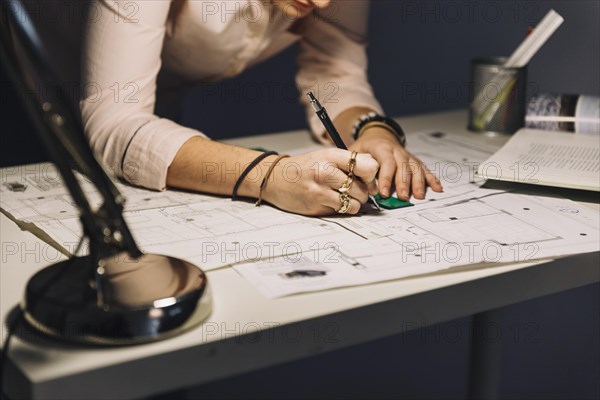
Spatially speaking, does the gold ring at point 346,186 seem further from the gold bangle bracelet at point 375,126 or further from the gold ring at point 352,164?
the gold bangle bracelet at point 375,126

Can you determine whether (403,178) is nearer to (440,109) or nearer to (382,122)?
(382,122)

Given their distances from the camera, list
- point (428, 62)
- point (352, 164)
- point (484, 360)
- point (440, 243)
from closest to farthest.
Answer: point (440, 243) < point (352, 164) < point (484, 360) < point (428, 62)

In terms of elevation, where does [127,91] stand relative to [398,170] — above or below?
above

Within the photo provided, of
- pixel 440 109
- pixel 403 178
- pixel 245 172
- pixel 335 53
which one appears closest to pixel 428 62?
pixel 440 109

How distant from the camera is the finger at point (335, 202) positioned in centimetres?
115

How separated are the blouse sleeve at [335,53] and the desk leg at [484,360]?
50 centimetres

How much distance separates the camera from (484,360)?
1461mm

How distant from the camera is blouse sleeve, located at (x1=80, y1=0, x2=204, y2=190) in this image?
129 centimetres

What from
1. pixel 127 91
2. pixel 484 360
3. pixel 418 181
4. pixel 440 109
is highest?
pixel 127 91

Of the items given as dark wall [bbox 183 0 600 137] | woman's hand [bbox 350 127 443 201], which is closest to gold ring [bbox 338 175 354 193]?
woman's hand [bbox 350 127 443 201]

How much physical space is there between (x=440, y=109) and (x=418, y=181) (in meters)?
1.08

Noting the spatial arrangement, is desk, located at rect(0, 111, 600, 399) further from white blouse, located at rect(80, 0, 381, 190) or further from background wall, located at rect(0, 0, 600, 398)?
background wall, located at rect(0, 0, 600, 398)

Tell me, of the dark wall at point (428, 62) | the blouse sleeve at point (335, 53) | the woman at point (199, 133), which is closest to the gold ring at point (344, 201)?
the woman at point (199, 133)

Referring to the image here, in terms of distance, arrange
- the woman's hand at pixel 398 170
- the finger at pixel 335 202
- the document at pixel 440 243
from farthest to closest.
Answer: the woman's hand at pixel 398 170 < the finger at pixel 335 202 < the document at pixel 440 243
